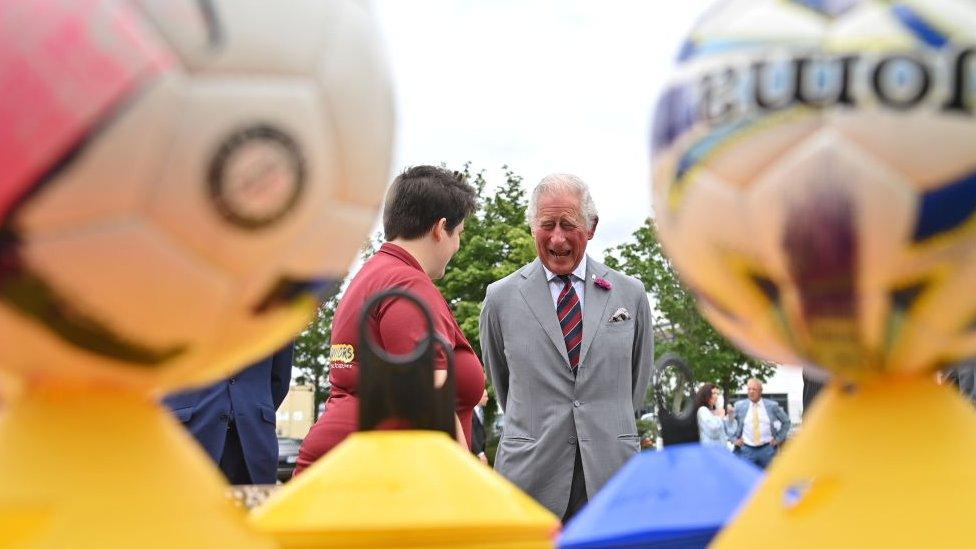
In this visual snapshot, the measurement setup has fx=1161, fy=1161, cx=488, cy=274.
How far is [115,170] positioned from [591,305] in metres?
3.62

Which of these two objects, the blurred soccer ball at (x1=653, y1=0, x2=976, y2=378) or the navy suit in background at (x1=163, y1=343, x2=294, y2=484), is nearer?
the blurred soccer ball at (x1=653, y1=0, x2=976, y2=378)

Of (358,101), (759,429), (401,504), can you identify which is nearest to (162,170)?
(358,101)

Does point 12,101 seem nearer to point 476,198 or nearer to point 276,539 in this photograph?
point 276,539

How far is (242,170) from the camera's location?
1314 millimetres

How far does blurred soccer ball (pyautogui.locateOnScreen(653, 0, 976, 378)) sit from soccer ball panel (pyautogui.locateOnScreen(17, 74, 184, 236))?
721mm

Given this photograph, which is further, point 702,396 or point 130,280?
point 702,396

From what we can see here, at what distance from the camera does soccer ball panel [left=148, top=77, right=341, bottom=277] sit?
1294mm

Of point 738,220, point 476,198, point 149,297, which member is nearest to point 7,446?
point 149,297

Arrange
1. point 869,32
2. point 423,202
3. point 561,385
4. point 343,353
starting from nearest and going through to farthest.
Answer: point 869,32, point 343,353, point 423,202, point 561,385

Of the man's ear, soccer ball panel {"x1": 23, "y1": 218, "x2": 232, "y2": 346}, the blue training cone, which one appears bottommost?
the blue training cone

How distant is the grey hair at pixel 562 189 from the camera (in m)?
4.81

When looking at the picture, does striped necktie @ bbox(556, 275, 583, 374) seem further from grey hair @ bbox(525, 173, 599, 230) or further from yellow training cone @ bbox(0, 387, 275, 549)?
yellow training cone @ bbox(0, 387, 275, 549)

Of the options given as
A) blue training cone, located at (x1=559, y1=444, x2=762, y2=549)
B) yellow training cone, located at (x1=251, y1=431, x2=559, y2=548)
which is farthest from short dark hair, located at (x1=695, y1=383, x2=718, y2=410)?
yellow training cone, located at (x1=251, y1=431, x2=559, y2=548)

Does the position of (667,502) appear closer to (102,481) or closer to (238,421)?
(102,481)
